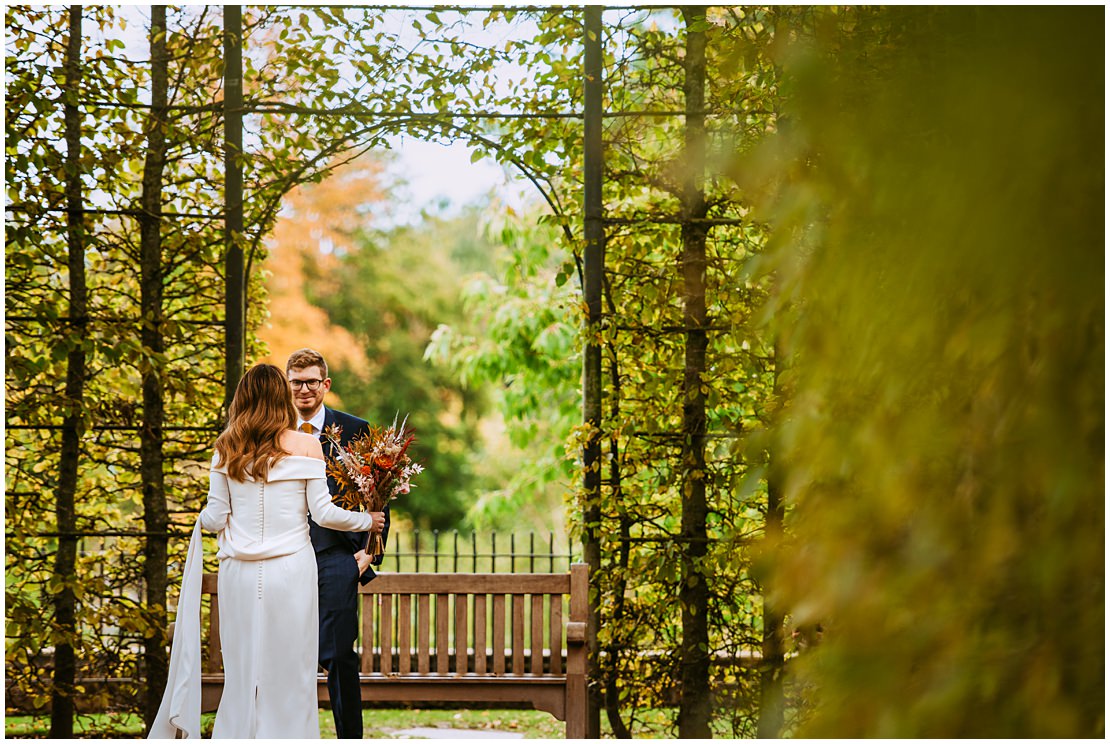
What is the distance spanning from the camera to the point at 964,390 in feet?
4.73

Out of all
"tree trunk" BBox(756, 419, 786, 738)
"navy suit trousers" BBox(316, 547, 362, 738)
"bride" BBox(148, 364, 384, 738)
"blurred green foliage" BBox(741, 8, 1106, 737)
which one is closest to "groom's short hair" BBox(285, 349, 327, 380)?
"bride" BBox(148, 364, 384, 738)

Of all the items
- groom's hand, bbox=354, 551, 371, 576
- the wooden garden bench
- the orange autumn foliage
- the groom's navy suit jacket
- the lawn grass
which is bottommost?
the lawn grass

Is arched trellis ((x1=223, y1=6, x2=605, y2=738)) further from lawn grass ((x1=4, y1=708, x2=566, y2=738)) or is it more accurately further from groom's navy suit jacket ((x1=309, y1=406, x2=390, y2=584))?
lawn grass ((x1=4, y1=708, x2=566, y2=738))

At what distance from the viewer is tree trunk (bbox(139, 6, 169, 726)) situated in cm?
433

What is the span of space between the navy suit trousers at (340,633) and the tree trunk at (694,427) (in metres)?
1.46

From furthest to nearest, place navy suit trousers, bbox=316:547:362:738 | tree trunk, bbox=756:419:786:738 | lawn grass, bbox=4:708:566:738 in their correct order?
lawn grass, bbox=4:708:566:738, tree trunk, bbox=756:419:786:738, navy suit trousers, bbox=316:547:362:738

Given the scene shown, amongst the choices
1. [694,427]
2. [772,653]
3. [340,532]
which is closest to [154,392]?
[340,532]

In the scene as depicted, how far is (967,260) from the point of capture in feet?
4.66

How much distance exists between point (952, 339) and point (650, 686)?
3314 millimetres

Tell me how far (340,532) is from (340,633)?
354 millimetres

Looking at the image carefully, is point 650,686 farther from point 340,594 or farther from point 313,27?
point 313,27

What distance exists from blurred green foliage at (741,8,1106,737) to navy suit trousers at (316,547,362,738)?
237 cm

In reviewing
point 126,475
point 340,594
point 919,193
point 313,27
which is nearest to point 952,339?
point 919,193

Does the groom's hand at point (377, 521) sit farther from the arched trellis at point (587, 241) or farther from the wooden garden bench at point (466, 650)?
the arched trellis at point (587, 241)
